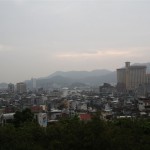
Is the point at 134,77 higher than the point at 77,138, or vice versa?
the point at 134,77

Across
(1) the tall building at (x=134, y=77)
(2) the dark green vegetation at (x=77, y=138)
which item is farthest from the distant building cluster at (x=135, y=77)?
(2) the dark green vegetation at (x=77, y=138)

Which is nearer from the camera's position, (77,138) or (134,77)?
(77,138)

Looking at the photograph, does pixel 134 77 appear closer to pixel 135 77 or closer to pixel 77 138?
pixel 135 77

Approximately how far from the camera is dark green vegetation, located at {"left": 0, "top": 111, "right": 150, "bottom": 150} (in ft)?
37.8

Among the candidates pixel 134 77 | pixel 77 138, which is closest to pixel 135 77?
pixel 134 77

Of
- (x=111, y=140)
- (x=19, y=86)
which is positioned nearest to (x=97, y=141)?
(x=111, y=140)

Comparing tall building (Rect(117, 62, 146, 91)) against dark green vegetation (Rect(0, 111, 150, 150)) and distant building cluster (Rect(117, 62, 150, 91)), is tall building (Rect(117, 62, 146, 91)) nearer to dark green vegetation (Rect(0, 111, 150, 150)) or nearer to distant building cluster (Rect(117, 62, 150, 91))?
distant building cluster (Rect(117, 62, 150, 91))

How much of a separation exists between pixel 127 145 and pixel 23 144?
3.02 m

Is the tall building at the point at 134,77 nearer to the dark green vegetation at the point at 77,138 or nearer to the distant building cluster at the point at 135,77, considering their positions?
the distant building cluster at the point at 135,77

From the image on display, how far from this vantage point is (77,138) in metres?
12.0

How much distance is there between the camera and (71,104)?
54938mm

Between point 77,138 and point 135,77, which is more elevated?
point 135,77

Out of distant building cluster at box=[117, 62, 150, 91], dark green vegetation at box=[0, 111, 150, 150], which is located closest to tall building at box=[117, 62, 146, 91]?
distant building cluster at box=[117, 62, 150, 91]

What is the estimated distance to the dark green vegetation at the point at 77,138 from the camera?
1151cm
